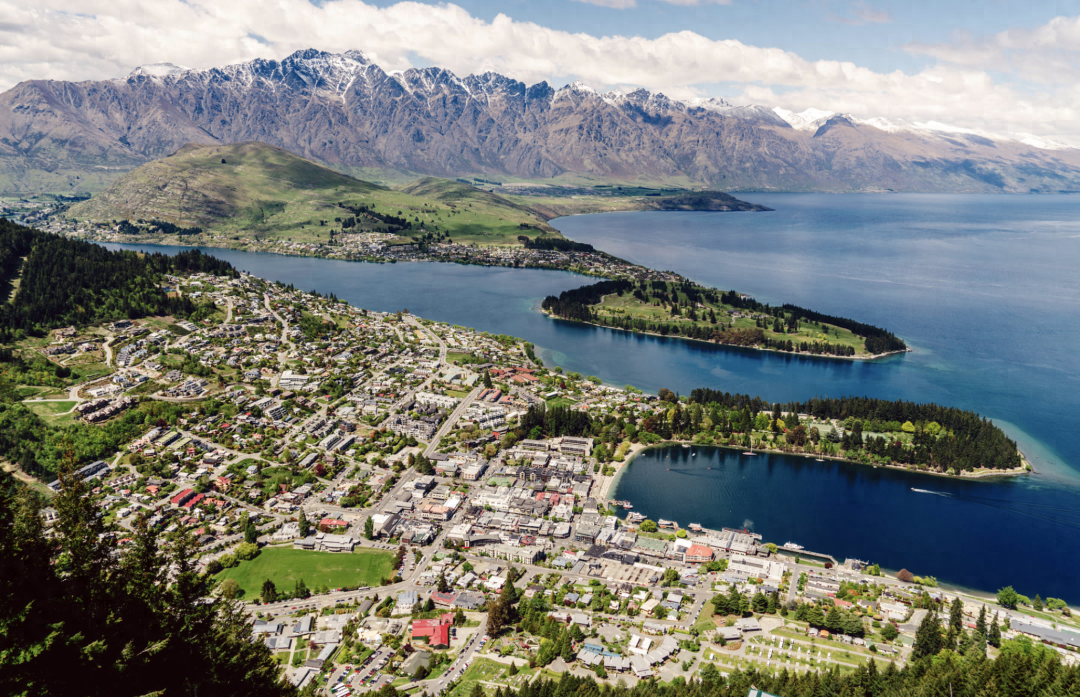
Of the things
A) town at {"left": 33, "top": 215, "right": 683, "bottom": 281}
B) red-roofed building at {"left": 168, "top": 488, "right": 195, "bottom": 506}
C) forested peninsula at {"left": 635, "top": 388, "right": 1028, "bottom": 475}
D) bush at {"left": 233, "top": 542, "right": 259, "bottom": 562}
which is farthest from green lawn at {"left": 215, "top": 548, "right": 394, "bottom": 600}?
town at {"left": 33, "top": 215, "right": 683, "bottom": 281}

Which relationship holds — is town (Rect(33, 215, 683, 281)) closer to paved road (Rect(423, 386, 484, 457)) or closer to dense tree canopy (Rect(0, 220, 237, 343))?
dense tree canopy (Rect(0, 220, 237, 343))

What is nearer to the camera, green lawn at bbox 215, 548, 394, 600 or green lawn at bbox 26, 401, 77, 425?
green lawn at bbox 215, 548, 394, 600

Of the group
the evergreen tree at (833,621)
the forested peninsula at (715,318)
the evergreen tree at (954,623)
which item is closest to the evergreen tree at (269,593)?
the evergreen tree at (833,621)

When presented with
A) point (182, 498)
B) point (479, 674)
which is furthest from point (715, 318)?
point (182, 498)

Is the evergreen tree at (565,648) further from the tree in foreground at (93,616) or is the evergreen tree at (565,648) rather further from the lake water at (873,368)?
the tree in foreground at (93,616)

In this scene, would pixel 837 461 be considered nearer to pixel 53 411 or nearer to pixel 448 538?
pixel 448 538
